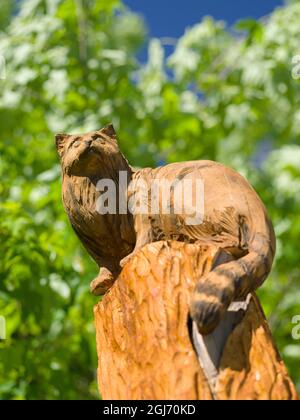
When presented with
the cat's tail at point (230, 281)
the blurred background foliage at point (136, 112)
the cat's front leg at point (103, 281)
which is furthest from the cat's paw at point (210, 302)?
the blurred background foliage at point (136, 112)

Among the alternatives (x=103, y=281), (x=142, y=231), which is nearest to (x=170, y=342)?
(x=142, y=231)

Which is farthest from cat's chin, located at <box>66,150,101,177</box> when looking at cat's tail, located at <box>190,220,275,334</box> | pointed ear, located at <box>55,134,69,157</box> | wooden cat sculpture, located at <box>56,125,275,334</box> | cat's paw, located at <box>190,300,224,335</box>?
cat's paw, located at <box>190,300,224,335</box>

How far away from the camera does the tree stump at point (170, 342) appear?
1.90 m

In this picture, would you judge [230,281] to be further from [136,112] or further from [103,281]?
[136,112]

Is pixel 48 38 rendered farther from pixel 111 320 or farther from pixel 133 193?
pixel 111 320

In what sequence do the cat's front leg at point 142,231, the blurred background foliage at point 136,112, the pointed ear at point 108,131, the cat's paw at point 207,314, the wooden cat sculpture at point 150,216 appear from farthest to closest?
the blurred background foliage at point 136,112
the pointed ear at point 108,131
the cat's front leg at point 142,231
the wooden cat sculpture at point 150,216
the cat's paw at point 207,314

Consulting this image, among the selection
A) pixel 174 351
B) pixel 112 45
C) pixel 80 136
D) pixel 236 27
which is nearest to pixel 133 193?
pixel 80 136

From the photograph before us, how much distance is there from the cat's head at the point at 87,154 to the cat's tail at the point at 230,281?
0.64 meters

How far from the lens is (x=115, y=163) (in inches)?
97.4

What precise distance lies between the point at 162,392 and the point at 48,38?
4672 mm

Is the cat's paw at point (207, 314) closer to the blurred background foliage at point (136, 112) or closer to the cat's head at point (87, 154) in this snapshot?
the cat's head at point (87, 154)

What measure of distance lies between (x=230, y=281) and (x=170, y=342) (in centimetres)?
27

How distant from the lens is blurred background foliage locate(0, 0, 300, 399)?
5301 mm
